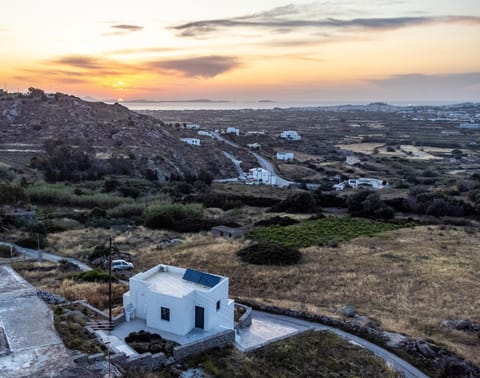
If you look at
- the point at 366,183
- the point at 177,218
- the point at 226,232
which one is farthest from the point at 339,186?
the point at 226,232

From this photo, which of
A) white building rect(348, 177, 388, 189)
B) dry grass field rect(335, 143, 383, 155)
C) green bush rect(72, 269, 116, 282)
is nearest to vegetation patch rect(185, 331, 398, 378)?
green bush rect(72, 269, 116, 282)

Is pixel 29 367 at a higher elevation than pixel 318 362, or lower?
higher

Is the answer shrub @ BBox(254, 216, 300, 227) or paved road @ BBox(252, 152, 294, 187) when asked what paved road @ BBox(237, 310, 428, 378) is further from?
paved road @ BBox(252, 152, 294, 187)

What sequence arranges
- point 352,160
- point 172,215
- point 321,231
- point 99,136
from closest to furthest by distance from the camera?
point 321,231
point 172,215
point 99,136
point 352,160

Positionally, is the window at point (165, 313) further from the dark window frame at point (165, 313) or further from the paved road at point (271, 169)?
the paved road at point (271, 169)

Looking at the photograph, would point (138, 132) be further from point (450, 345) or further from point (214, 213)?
point (450, 345)

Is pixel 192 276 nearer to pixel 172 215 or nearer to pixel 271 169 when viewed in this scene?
Answer: pixel 172 215

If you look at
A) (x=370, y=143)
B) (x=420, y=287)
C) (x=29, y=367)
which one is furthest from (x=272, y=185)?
(x=370, y=143)
